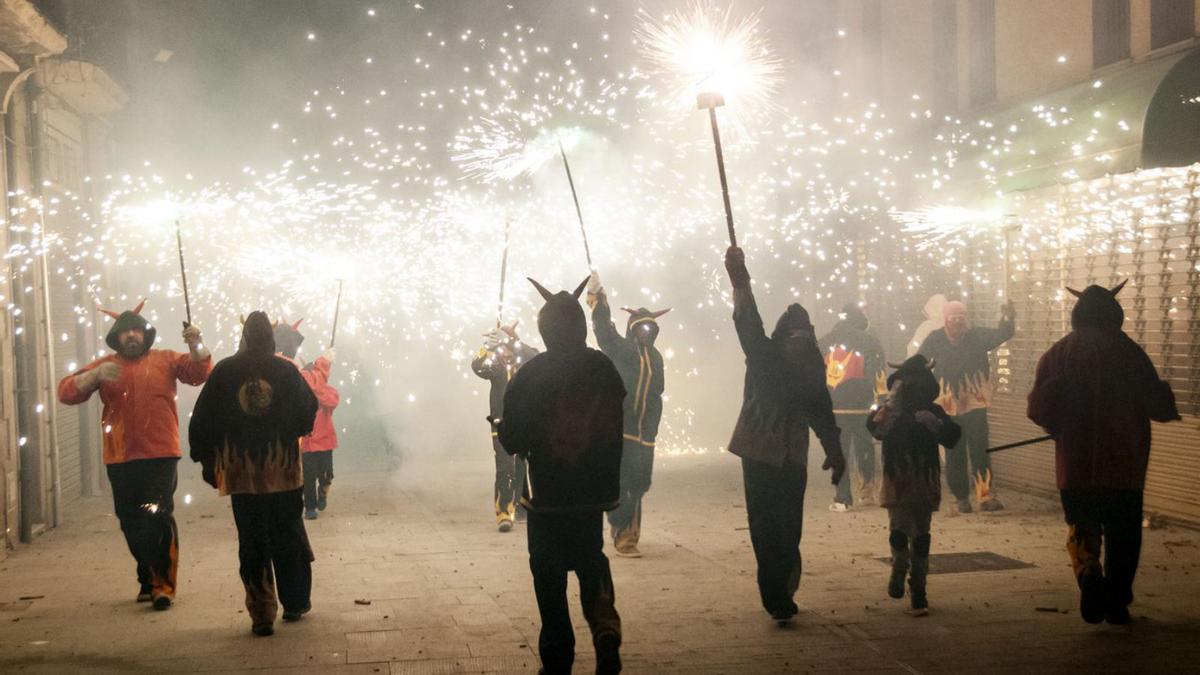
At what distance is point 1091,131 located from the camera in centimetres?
1266

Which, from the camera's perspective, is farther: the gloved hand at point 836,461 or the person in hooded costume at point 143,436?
the person in hooded costume at point 143,436

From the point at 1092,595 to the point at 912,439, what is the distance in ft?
4.63

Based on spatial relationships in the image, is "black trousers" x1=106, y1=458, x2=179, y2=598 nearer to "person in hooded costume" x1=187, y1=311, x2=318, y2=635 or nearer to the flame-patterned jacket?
"person in hooded costume" x1=187, y1=311, x2=318, y2=635

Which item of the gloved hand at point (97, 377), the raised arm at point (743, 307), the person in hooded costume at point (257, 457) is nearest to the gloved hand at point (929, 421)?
the raised arm at point (743, 307)

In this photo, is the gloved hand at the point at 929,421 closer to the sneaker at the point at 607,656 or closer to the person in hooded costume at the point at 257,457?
the sneaker at the point at 607,656

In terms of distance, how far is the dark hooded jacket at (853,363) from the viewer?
13.2 meters

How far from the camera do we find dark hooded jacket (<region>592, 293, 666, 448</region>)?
1070 cm

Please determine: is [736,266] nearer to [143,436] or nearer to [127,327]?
[143,436]

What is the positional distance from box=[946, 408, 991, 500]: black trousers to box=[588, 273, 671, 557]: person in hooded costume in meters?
3.28

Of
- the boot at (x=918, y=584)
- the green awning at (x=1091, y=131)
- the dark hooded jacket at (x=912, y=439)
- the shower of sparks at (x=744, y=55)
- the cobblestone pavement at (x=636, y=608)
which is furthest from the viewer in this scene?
the shower of sparks at (x=744, y=55)

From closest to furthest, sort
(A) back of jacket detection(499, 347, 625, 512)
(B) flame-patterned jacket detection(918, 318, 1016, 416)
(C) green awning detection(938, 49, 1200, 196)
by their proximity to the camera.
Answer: (A) back of jacket detection(499, 347, 625, 512) < (C) green awning detection(938, 49, 1200, 196) < (B) flame-patterned jacket detection(918, 318, 1016, 416)

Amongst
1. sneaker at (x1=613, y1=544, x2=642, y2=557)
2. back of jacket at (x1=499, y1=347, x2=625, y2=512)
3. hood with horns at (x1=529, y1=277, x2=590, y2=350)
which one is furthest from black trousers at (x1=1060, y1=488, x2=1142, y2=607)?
sneaker at (x1=613, y1=544, x2=642, y2=557)

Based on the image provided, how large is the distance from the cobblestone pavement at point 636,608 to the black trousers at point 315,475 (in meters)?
0.38

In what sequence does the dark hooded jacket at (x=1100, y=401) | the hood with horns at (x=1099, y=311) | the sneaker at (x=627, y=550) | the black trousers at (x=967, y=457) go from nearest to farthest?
the dark hooded jacket at (x=1100, y=401)
the hood with horns at (x=1099, y=311)
the sneaker at (x=627, y=550)
the black trousers at (x=967, y=457)
